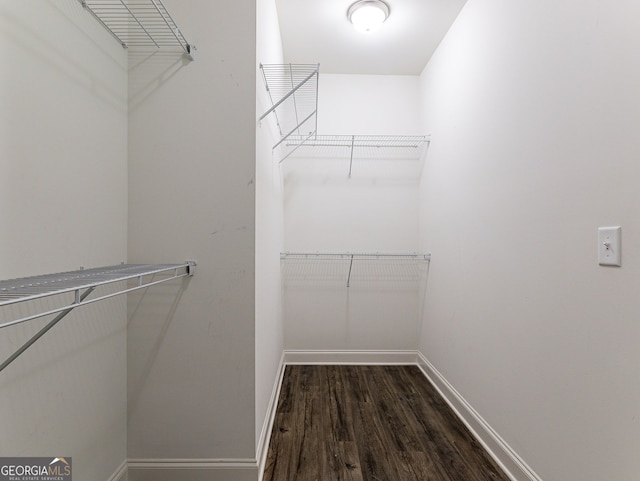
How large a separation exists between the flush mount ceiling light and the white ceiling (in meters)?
0.04

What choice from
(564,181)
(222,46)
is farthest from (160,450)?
(564,181)

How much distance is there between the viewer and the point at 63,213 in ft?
3.04

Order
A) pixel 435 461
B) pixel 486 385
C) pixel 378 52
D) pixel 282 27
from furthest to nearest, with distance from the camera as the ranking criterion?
pixel 378 52, pixel 282 27, pixel 486 385, pixel 435 461

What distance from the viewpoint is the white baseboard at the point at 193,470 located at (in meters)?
1.22

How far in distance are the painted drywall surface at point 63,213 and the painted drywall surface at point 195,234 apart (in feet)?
0.23

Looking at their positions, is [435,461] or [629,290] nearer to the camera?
[629,290]

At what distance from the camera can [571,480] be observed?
1.01 meters

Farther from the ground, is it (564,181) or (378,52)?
(378,52)

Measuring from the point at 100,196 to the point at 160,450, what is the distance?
108cm

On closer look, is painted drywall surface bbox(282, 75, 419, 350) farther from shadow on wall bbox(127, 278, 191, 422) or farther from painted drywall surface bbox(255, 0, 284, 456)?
shadow on wall bbox(127, 278, 191, 422)

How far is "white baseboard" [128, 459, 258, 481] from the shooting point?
4.00 ft

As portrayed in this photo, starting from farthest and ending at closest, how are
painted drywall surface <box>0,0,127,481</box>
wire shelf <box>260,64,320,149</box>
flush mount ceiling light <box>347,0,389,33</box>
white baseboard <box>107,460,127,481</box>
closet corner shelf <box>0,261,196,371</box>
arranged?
flush mount ceiling light <box>347,0,389,33</box>, wire shelf <box>260,64,320,149</box>, white baseboard <box>107,460,127,481</box>, painted drywall surface <box>0,0,127,481</box>, closet corner shelf <box>0,261,196,371</box>

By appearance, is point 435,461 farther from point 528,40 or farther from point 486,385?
point 528,40

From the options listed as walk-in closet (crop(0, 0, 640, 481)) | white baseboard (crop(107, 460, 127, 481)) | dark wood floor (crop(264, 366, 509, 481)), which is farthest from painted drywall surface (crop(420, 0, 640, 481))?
white baseboard (crop(107, 460, 127, 481))
